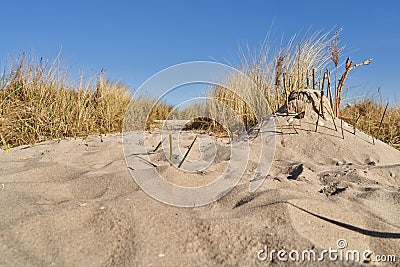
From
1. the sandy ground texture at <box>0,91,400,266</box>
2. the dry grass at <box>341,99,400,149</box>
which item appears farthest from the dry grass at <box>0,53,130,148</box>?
the dry grass at <box>341,99,400,149</box>

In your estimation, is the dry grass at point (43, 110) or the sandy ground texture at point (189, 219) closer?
the sandy ground texture at point (189, 219)

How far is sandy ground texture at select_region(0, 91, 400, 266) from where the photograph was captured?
982 mm

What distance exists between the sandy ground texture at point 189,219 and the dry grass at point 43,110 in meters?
1.78

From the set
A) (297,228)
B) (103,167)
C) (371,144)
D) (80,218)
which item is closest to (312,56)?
(371,144)

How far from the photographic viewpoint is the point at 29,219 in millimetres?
1143

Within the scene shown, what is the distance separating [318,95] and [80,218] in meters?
2.75

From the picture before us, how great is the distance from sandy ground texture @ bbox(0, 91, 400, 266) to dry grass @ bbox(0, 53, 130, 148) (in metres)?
1.78

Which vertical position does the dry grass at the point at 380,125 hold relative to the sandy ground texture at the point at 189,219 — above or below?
above

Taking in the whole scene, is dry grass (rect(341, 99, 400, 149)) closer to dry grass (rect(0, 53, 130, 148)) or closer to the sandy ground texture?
the sandy ground texture

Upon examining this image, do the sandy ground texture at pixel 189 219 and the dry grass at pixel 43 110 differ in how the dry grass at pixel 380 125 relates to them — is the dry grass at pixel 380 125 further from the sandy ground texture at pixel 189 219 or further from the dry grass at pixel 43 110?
the dry grass at pixel 43 110

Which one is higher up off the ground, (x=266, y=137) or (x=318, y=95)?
(x=318, y=95)

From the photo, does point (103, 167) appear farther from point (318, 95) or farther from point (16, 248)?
point (318, 95)

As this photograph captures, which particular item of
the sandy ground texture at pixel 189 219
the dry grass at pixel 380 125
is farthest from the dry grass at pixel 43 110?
the dry grass at pixel 380 125

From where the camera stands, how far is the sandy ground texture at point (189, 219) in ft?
3.22
